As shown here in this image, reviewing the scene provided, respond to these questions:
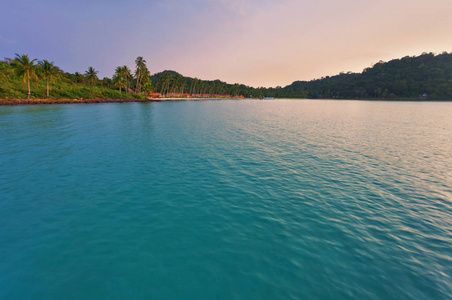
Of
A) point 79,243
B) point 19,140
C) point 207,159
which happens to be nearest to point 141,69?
point 19,140

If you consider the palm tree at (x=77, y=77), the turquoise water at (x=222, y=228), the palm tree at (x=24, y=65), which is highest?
the palm tree at (x=77, y=77)

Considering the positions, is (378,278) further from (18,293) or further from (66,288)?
(18,293)

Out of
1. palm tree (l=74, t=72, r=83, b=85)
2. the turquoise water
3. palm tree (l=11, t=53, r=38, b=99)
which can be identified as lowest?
the turquoise water

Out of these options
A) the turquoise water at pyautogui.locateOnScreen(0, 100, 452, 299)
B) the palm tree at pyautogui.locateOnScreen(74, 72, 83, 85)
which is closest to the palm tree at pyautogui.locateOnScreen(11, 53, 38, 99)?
the palm tree at pyautogui.locateOnScreen(74, 72, 83, 85)

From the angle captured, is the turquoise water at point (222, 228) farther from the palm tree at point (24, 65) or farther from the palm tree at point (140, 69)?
the palm tree at point (140, 69)

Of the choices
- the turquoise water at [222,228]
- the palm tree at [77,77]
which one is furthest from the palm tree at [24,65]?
the turquoise water at [222,228]

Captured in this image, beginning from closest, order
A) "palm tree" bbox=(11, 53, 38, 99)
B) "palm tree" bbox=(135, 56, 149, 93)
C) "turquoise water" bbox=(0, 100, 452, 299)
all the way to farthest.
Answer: "turquoise water" bbox=(0, 100, 452, 299), "palm tree" bbox=(11, 53, 38, 99), "palm tree" bbox=(135, 56, 149, 93)

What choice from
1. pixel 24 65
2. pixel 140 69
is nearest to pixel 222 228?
pixel 24 65

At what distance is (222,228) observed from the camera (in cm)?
996

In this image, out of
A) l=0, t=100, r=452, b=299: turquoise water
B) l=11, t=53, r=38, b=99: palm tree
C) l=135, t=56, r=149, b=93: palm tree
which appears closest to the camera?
l=0, t=100, r=452, b=299: turquoise water

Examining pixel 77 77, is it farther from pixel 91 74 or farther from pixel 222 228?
pixel 222 228

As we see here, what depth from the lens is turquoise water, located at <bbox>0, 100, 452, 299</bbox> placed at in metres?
6.90

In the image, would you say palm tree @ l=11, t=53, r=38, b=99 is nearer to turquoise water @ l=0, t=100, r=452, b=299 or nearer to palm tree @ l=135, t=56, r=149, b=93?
palm tree @ l=135, t=56, r=149, b=93

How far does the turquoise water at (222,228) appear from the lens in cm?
690
